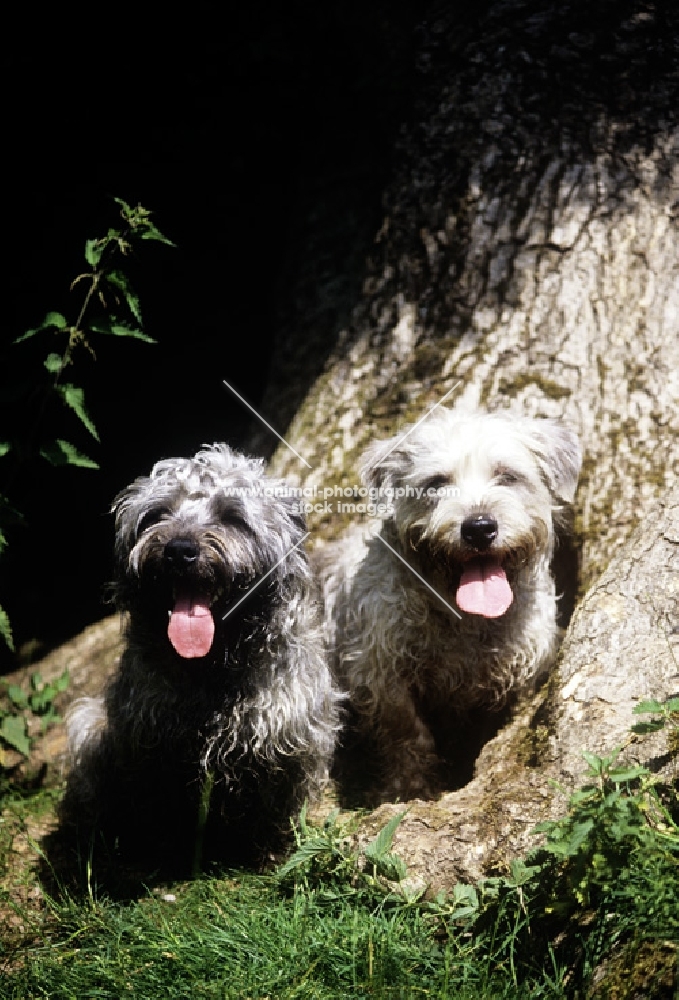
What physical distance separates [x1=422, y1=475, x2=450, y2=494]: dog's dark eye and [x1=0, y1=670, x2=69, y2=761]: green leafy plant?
7.43 ft

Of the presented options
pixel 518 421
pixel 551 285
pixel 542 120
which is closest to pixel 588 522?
pixel 518 421

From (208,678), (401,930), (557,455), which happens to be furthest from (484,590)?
(401,930)

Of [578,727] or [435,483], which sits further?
[435,483]

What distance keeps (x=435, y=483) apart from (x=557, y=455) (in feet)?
1.84

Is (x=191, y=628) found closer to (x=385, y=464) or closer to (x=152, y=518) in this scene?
(x=152, y=518)

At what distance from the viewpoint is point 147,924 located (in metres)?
3.24

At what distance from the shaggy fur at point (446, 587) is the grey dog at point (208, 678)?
0.32 metres

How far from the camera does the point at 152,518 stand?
356cm

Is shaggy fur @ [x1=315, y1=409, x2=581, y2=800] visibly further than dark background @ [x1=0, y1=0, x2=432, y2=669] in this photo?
No

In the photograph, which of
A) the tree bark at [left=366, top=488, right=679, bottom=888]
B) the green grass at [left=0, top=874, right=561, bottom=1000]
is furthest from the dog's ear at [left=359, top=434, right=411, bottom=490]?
the green grass at [left=0, top=874, right=561, bottom=1000]

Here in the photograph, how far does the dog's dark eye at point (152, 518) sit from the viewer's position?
11.7 feet

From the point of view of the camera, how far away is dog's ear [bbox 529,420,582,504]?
396 centimetres

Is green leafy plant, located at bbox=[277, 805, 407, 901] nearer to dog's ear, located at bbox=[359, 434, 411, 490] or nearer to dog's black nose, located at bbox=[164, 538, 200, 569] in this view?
dog's black nose, located at bbox=[164, 538, 200, 569]

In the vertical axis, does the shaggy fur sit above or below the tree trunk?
below
